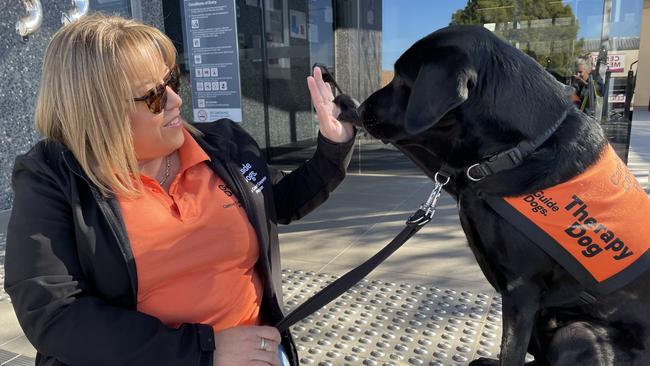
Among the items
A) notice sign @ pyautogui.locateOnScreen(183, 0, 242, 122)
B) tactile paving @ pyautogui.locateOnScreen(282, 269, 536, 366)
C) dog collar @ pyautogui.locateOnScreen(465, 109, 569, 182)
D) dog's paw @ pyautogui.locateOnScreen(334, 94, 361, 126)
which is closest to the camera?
dog collar @ pyautogui.locateOnScreen(465, 109, 569, 182)

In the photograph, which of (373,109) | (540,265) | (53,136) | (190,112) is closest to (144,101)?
(53,136)

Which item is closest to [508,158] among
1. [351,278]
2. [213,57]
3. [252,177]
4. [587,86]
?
[351,278]

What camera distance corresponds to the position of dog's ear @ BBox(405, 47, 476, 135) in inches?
59.5

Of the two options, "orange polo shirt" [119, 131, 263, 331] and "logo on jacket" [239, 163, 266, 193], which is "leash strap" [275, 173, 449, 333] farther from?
"logo on jacket" [239, 163, 266, 193]

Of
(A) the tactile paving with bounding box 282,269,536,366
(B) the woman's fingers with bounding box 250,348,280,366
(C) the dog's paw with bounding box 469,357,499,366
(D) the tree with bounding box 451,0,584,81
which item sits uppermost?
(D) the tree with bounding box 451,0,584,81

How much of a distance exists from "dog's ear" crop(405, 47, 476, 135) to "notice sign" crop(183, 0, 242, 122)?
12.6 feet

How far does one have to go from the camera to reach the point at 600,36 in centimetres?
630

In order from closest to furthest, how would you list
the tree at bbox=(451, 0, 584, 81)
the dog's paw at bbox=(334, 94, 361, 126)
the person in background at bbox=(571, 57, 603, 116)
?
the dog's paw at bbox=(334, 94, 361, 126) < the person in background at bbox=(571, 57, 603, 116) < the tree at bbox=(451, 0, 584, 81)

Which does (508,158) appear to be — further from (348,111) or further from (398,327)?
(398,327)

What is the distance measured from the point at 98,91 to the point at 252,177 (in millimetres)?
561

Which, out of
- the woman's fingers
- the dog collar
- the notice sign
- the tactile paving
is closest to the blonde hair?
the woman's fingers

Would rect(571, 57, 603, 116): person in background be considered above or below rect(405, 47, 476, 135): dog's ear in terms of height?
below

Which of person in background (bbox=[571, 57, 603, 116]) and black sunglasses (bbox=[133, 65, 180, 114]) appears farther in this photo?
person in background (bbox=[571, 57, 603, 116])

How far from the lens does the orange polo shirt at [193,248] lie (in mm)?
1398
